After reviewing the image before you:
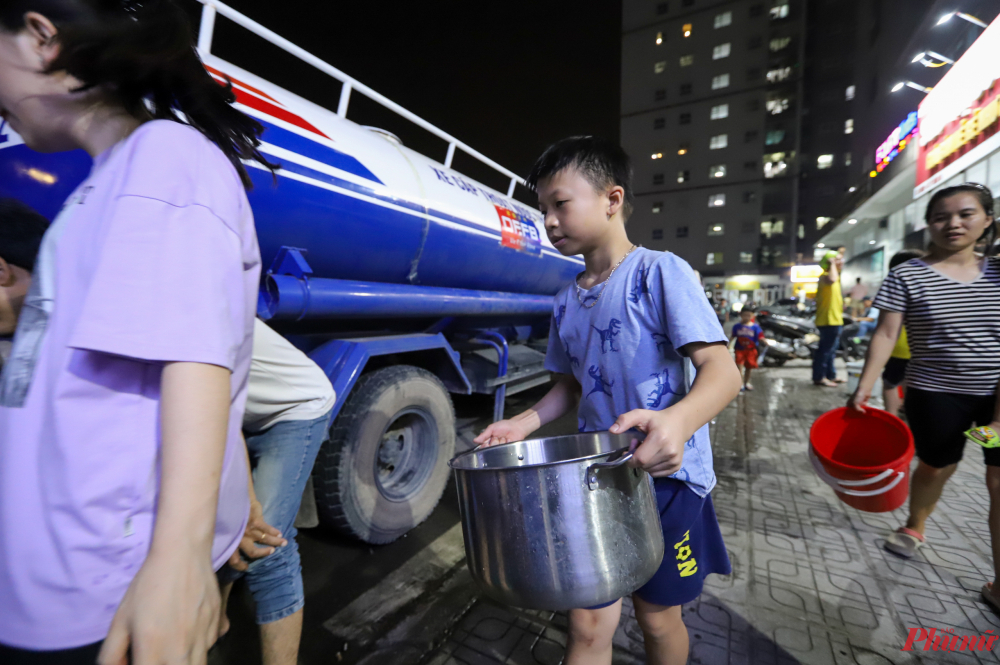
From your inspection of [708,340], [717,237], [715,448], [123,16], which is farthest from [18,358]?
[717,237]

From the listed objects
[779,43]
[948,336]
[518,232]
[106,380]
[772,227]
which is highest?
[779,43]

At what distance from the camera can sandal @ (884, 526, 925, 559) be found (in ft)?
8.70

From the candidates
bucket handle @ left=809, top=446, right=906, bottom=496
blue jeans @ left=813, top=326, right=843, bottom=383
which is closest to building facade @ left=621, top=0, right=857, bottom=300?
blue jeans @ left=813, top=326, right=843, bottom=383

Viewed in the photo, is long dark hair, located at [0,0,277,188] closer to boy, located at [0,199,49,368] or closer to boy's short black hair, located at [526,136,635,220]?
boy, located at [0,199,49,368]

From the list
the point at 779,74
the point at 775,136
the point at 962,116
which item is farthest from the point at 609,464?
the point at 779,74

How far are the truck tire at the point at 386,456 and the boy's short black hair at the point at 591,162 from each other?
5.87ft

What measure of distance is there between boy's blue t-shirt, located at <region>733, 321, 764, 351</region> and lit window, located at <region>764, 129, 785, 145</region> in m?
44.6

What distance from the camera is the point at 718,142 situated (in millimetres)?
41625

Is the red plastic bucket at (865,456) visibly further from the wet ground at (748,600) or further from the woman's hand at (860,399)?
the wet ground at (748,600)

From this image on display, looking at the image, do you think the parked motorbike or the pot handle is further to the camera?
the parked motorbike

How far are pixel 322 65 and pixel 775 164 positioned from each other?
1992 inches

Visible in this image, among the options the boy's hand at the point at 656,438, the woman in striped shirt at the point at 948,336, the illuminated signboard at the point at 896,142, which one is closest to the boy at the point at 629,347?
the boy's hand at the point at 656,438

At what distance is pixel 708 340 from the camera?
1156 millimetres

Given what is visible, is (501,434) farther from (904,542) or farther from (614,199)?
(904,542)
